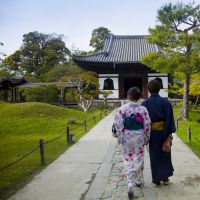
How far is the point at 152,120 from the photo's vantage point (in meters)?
5.69

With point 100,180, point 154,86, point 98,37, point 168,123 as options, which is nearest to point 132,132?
point 168,123

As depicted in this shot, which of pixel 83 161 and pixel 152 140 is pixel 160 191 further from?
pixel 83 161

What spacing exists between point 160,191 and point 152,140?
857mm

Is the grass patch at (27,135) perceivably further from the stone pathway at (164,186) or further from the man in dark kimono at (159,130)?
the man in dark kimono at (159,130)

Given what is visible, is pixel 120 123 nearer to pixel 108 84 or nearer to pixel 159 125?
pixel 159 125

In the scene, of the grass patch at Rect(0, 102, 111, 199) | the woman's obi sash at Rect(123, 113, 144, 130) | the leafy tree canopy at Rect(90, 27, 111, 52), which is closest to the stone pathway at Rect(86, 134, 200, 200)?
the woman's obi sash at Rect(123, 113, 144, 130)

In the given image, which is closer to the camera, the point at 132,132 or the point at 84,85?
the point at 132,132

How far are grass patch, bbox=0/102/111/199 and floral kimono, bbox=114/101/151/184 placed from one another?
2.21 meters

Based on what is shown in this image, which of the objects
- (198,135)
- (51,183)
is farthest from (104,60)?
(51,183)

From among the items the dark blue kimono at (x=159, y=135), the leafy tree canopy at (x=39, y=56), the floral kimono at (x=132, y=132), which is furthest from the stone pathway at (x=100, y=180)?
the leafy tree canopy at (x=39, y=56)

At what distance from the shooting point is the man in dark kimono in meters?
5.64

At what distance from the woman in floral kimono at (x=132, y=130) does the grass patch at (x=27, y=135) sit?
2.21m

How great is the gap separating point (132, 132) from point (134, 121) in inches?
7.2

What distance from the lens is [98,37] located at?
6525 centimetres
